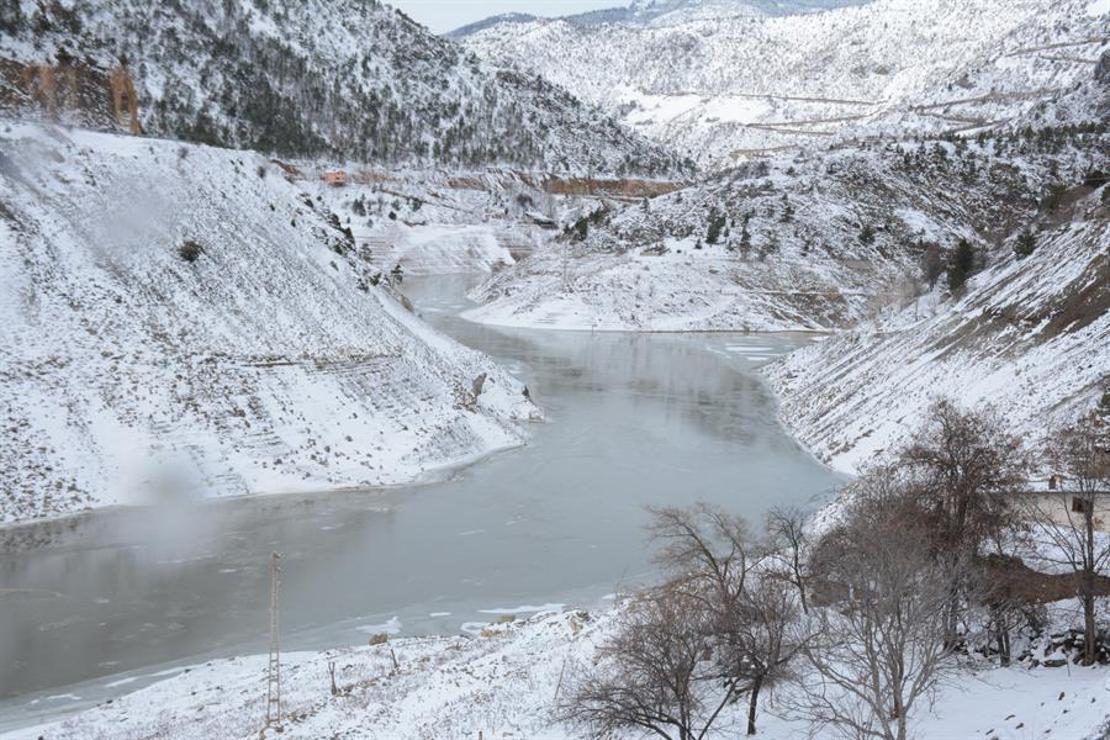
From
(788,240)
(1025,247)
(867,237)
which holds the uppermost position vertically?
(867,237)

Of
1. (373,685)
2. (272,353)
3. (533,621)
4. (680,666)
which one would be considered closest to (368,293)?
(272,353)

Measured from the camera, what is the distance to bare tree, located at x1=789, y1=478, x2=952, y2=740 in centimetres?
1377

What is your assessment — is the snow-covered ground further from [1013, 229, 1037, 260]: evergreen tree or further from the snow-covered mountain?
the snow-covered mountain

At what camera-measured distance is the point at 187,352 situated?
36375 millimetres

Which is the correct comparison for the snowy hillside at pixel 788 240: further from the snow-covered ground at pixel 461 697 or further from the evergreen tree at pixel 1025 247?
the snow-covered ground at pixel 461 697

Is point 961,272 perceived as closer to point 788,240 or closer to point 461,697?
point 788,240

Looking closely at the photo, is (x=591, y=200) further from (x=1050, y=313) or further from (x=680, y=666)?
(x=680, y=666)

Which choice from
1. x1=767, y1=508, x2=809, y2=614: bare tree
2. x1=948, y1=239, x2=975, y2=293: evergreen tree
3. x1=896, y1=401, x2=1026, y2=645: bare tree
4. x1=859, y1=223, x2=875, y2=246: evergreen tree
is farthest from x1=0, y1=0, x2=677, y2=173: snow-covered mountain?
x1=896, y1=401, x2=1026, y2=645: bare tree

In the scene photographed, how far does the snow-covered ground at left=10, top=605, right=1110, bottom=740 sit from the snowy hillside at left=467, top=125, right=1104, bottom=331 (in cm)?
6111

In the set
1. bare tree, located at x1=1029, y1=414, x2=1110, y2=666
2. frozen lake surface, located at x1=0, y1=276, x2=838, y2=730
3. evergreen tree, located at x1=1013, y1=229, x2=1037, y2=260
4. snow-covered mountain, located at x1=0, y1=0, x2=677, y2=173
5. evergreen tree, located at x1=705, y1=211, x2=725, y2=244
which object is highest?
snow-covered mountain, located at x1=0, y1=0, x2=677, y2=173

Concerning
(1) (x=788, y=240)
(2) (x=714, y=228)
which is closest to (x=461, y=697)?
(2) (x=714, y=228)

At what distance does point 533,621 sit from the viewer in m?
24.3

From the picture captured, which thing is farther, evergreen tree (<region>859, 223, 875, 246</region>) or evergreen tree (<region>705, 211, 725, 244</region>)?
evergreen tree (<region>859, 223, 875, 246</region>)

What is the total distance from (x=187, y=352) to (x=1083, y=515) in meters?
29.6
